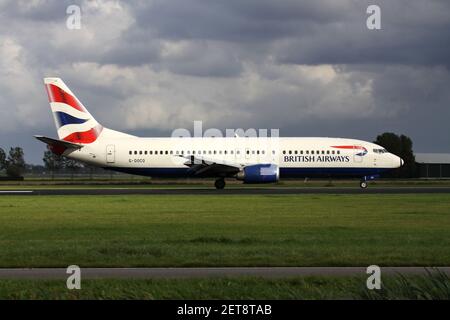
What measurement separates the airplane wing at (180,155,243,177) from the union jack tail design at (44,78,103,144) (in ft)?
29.2

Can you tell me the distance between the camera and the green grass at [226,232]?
1773 centimetres

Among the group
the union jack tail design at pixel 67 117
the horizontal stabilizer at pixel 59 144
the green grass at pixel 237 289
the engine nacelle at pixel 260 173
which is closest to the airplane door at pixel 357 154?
the engine nacelle at pixel 260 173

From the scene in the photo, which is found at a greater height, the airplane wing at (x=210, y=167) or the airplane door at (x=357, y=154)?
the airplane door at (x=357, y=154)

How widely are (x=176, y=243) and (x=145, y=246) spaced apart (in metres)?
1.21

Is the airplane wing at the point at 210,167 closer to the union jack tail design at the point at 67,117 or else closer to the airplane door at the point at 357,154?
the union jack tail design at the point at 67,117

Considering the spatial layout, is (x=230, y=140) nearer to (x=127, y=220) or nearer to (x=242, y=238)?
(x=127, y=220)

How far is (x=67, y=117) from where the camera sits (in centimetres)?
6097

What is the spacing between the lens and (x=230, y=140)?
60812 mm

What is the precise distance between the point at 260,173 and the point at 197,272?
38.6 metres

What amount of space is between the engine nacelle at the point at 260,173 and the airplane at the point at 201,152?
2.35 metres

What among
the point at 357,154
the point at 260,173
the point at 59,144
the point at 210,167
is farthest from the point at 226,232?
the point at 59,144

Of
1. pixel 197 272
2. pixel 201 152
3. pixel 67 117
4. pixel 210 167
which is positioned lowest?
pixel 197 272

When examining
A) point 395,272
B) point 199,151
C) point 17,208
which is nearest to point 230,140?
point 199,151

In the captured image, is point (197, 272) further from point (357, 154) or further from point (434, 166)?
point (434, 166)
